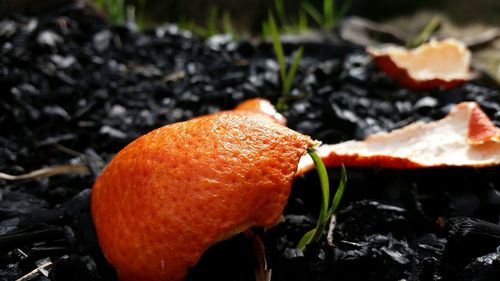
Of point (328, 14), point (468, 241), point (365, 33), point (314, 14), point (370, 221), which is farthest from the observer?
point (314, 14)

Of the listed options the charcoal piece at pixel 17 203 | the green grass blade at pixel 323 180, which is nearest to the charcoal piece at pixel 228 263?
the green grass blade at pixel 323 180

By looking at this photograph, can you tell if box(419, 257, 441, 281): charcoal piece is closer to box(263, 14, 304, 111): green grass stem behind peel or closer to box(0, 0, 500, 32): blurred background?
box(263, 14, 304, 111): green grass stem behind peel

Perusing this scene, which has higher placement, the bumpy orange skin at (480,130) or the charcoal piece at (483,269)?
the bumpy orange skin at (480,130)

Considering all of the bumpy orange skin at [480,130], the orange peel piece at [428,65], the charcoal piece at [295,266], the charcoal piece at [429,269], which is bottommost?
the charcoal piece at [295,266]

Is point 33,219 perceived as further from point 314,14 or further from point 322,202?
point 314,14

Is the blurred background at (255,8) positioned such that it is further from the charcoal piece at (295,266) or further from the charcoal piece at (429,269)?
the charcoal piece at (429,269)

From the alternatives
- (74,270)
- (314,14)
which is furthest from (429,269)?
(314,14)

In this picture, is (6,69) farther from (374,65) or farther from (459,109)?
(459,109)
